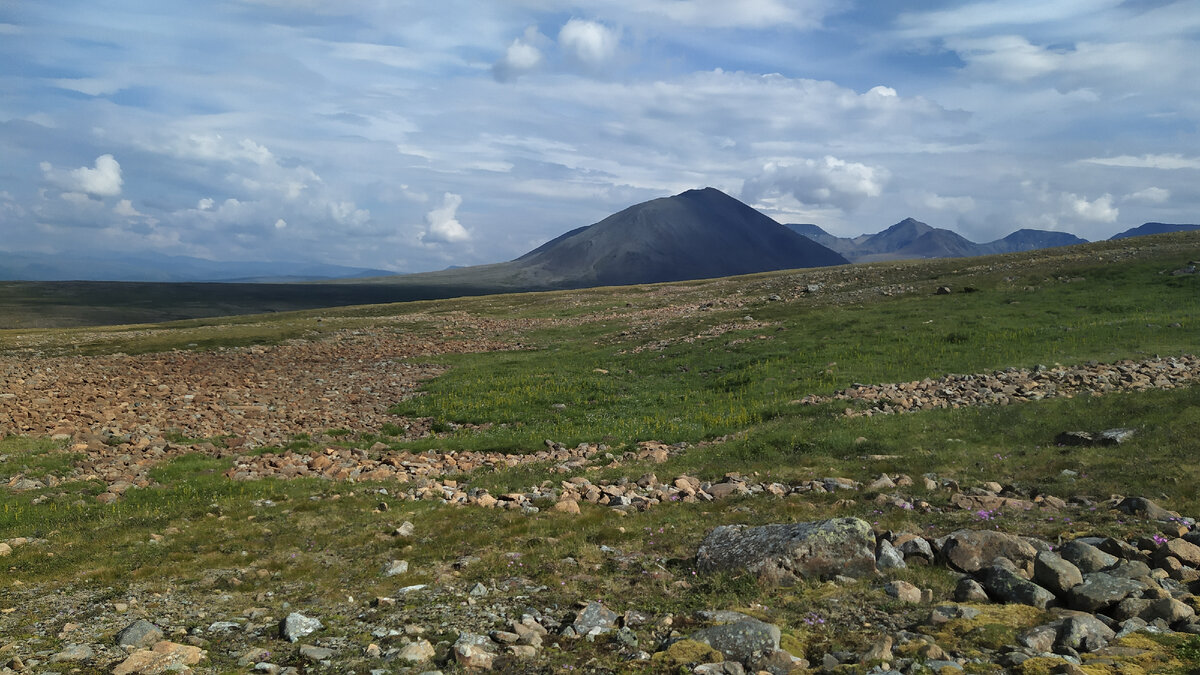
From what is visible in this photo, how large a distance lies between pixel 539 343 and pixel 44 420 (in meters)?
32.4

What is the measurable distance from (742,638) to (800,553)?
10.2ft

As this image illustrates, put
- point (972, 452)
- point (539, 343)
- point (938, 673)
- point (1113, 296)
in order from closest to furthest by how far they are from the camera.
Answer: point (938, 673) < point (972, 452) < point (1113, 296) < point (539, 343)

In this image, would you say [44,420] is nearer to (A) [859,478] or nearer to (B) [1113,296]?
(A) [859,478]

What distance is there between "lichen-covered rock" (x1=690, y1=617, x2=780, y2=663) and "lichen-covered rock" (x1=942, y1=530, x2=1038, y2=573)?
457 cm

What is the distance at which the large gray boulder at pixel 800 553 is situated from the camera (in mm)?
10648

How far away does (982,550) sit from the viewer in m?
10.8

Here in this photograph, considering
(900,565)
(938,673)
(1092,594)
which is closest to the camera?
(938,673)

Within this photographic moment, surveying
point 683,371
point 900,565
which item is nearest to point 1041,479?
point 900,565

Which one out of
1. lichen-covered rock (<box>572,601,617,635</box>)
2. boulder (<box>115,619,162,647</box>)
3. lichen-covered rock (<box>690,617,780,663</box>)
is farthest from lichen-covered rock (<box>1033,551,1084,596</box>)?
boulder (<box>115,619,162,647</box>)

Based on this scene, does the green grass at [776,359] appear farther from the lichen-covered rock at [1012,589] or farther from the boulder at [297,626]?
the lichen-covered rock at [1012,589]

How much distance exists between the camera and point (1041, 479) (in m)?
16.4

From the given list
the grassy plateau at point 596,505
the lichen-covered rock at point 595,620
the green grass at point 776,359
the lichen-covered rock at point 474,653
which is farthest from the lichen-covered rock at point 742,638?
the green grass at point 776,359

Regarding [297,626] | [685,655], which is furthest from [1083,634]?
[297,626]

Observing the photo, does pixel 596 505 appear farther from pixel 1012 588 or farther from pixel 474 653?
pixel 1012 588
